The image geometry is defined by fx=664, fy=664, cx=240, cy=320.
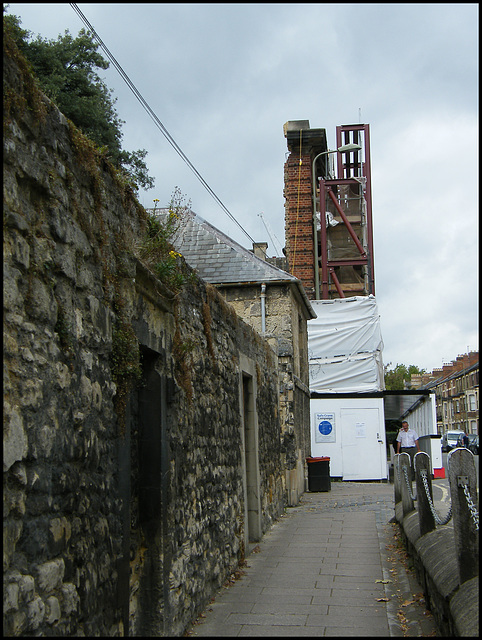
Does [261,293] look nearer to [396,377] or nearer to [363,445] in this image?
[363,445]

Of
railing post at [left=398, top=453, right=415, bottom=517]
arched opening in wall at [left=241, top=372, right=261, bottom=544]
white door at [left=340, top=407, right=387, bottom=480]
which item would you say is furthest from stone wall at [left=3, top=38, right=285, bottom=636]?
white door at [left=340, top=407, right=387, bottom=480]

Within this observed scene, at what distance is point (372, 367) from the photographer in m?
21.3

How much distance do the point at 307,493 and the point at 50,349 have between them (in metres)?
14.1

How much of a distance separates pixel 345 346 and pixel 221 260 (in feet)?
28.6

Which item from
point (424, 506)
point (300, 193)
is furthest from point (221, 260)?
point (300, 193)

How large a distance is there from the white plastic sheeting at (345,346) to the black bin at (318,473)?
4914mm

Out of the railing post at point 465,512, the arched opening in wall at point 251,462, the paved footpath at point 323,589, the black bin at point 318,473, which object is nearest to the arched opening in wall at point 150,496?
→ the paved footpath at point 323,589

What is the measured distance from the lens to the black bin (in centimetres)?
1642

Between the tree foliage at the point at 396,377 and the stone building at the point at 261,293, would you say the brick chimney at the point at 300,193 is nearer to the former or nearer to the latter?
the stone building at the point at 261,293

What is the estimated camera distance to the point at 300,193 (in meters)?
26.3

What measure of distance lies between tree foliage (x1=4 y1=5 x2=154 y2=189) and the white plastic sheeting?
728cm

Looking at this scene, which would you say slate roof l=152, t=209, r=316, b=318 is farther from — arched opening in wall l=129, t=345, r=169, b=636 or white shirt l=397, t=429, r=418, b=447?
arched opening in wall l=129, t=345, r=169, b=636

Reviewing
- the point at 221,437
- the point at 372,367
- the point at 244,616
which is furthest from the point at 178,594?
the point at 372,367

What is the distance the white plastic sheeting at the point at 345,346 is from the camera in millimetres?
21281
